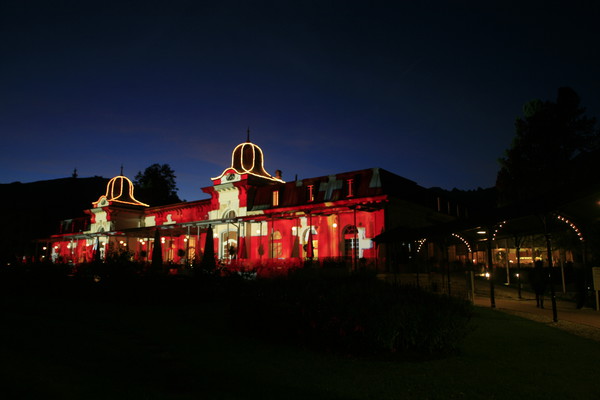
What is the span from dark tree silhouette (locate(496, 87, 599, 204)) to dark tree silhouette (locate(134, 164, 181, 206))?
47.0 metres

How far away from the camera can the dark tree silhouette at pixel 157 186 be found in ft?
210

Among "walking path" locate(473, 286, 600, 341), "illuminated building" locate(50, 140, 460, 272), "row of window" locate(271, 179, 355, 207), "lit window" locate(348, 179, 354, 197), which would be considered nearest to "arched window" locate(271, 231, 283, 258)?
"illuminated building" locate(50, 140, 460, 272)

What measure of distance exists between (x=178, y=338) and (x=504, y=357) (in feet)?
18.5

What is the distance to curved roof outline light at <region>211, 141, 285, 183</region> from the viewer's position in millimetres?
33781

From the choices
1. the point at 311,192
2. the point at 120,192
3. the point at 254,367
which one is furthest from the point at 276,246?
the point at 254,367

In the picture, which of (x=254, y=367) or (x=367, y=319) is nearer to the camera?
(x=254, y=367)

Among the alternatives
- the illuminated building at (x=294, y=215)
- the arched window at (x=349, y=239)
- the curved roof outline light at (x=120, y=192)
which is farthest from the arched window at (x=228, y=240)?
the curved roof outline light at (x=120, y=192)

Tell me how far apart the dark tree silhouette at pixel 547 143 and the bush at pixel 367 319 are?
29.2 m

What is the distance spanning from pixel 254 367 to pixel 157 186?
204 feet

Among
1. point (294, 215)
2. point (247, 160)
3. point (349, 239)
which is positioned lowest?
point (349, 239)

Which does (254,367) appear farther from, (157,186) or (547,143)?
(157,186)

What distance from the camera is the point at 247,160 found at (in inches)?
1340

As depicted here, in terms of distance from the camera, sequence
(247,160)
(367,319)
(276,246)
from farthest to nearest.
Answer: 1. (247,160)
2. (276,246)
3. (367,319)

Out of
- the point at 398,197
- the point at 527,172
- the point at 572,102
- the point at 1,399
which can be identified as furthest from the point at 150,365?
the point at 572,102
